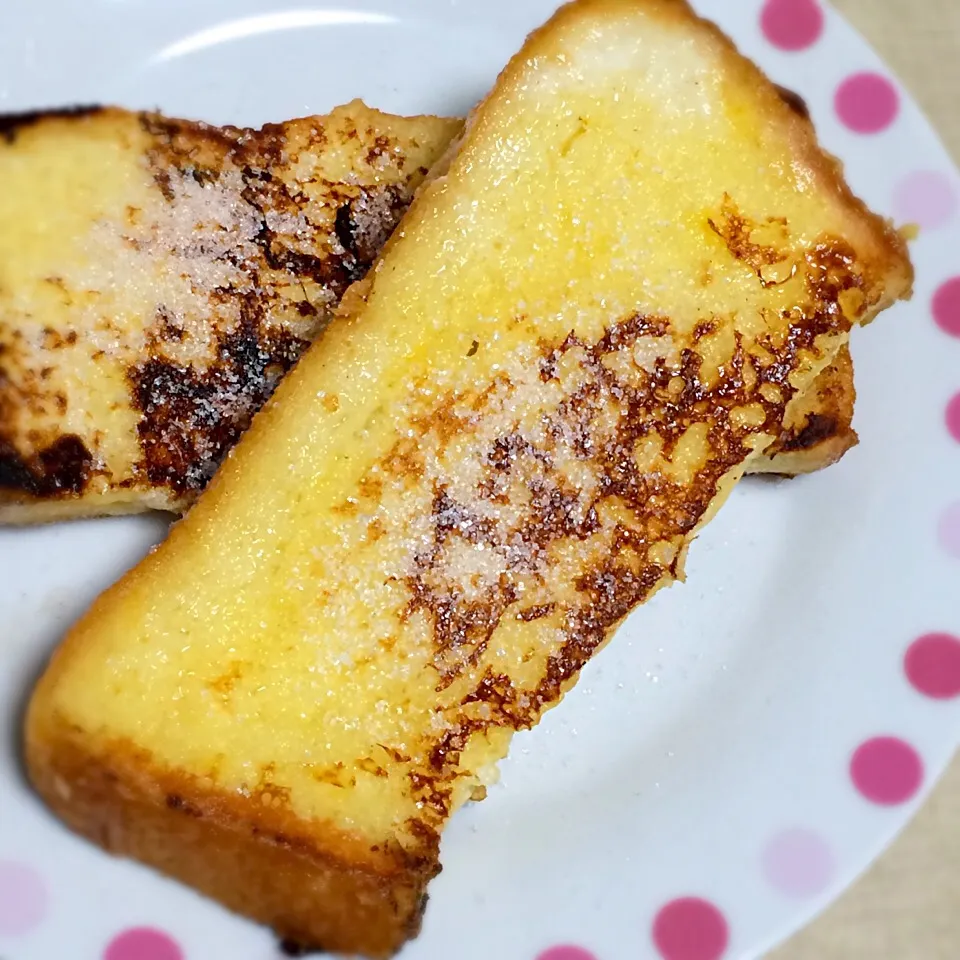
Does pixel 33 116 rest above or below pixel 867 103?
below

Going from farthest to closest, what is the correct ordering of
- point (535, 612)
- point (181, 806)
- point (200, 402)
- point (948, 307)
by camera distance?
point (948, 307) < point (200, 402) < point (535, 612) < point (181, 806)

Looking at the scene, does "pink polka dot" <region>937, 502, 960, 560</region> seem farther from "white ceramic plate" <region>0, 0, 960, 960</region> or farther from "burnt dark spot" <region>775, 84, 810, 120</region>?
Result: "burnt dark spot" <region>775, 84, 810, 120</region>

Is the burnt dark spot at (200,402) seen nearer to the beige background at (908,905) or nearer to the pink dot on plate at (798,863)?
the pink dot on plate at (798,863)

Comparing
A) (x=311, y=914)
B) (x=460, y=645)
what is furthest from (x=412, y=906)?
(x=460, y=645)

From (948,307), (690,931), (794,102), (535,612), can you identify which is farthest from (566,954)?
(794,102)

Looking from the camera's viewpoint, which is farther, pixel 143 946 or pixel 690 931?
pixel 690 931

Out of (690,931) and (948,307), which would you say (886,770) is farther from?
(948,307)

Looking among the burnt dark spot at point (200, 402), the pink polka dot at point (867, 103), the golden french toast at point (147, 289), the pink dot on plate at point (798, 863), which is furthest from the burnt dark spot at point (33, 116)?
the pink dot on plate at point (798, 863)
